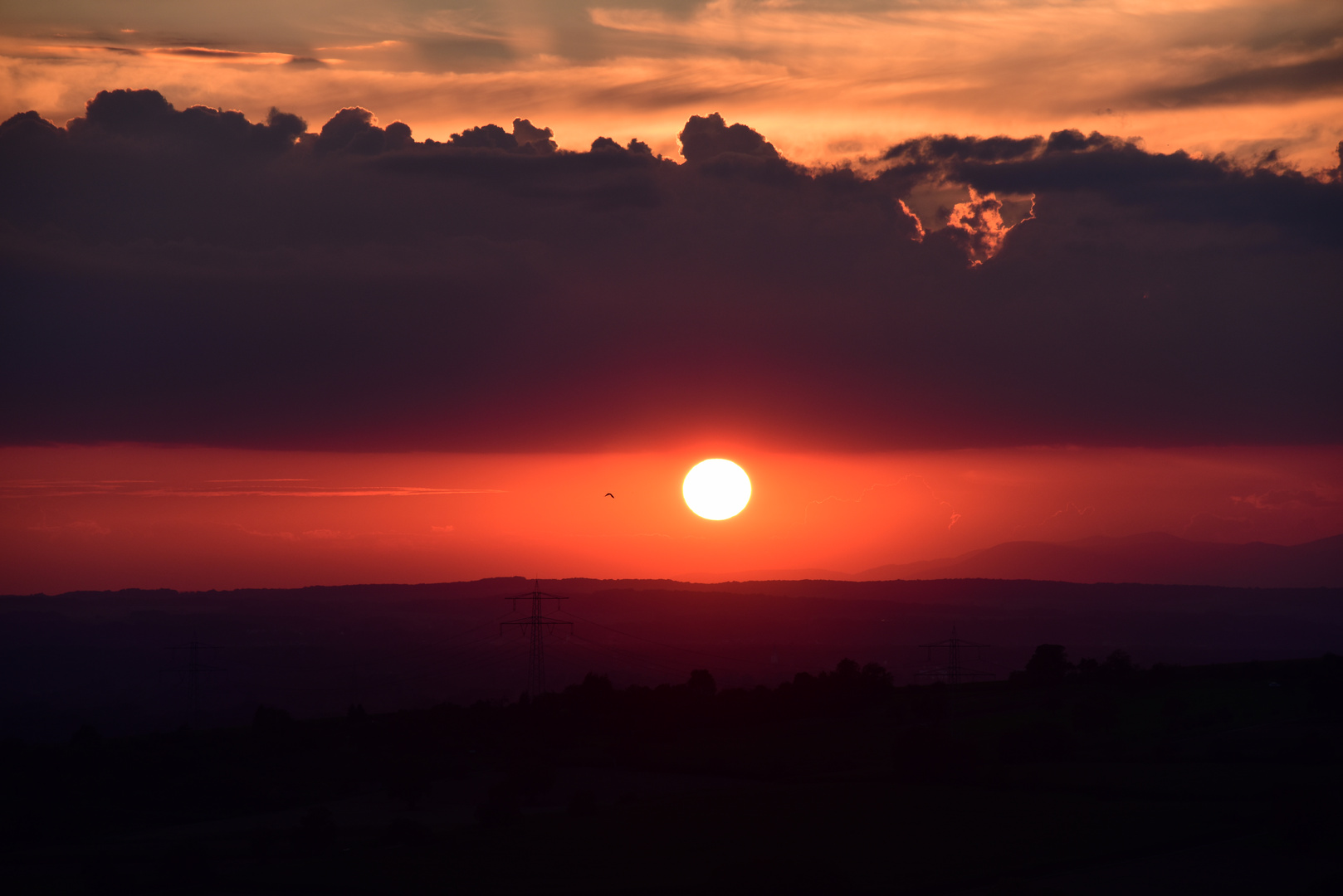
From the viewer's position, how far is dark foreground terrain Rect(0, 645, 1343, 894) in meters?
82.8

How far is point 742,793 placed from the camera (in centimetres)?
11175

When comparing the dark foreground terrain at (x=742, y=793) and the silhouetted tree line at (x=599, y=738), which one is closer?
the dark foreground terrain at (x=742, y=793)

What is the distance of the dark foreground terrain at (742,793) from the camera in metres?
82.8

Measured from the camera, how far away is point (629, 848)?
9119cm

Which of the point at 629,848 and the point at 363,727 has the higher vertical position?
the point at 363,727

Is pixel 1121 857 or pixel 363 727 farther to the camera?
pixel 363 727

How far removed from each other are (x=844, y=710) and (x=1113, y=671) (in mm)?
36686

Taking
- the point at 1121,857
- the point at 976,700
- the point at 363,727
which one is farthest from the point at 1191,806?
the point at 363,727

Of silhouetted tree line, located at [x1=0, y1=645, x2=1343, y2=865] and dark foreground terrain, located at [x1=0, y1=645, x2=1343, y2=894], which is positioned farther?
silhouetted tree line, located at [x1=0, y1=645, x2=1343, y2=865]

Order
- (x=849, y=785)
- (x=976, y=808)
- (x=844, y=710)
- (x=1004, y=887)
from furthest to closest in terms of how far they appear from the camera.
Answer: (x=844, y=710) < (x=849, y=785) < (x=976, y=808) < (x=1004, y=887)

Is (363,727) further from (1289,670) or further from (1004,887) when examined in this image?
(1289,670)

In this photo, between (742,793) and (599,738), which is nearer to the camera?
(742,793)

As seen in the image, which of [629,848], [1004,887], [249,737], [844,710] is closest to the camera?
[1004,887]

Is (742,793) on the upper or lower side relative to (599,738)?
lower
